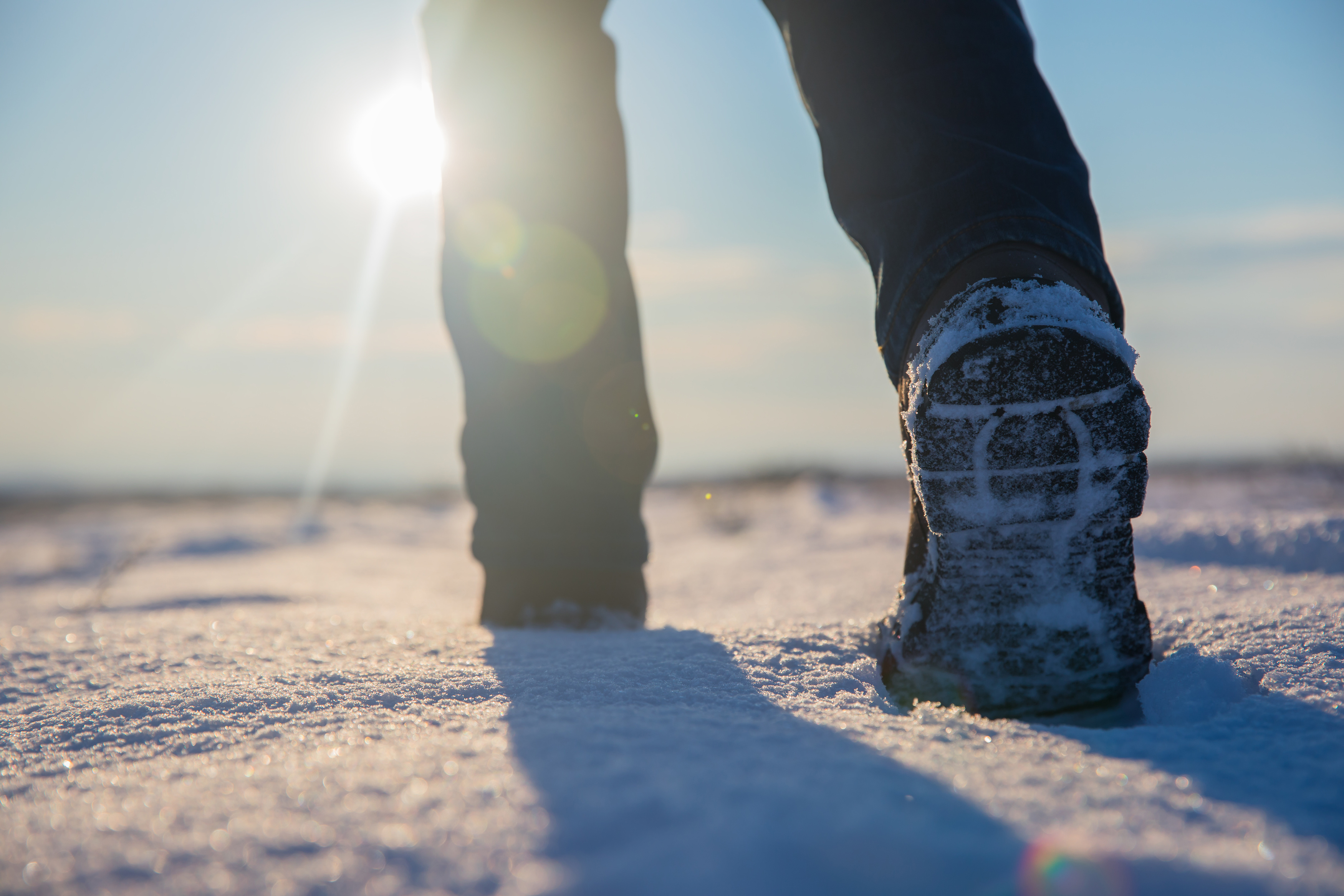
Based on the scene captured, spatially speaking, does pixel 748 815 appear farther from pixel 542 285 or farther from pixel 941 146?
pixel 542 285

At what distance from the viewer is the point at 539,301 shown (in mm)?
1420

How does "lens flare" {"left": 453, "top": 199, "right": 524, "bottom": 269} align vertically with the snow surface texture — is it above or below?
above

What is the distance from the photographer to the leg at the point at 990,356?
75 centimetres

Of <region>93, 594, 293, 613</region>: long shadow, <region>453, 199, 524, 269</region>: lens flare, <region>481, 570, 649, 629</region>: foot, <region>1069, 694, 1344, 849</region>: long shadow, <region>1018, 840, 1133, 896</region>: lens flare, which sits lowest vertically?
<region>93, 594, 293, 613</region>: long shadow

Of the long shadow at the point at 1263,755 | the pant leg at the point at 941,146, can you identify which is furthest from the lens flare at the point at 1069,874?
the pant leg at the point at 941,146

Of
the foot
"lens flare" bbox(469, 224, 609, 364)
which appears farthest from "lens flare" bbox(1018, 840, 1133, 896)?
"lens flare" bbox(469, 224, 609, 364)

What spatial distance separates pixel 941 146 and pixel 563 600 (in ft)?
3.08

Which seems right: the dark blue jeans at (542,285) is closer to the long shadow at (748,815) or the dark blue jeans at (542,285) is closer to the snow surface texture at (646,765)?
the snow surface texture at (646,765)

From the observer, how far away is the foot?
135 cm

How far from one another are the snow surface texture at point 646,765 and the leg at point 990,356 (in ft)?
0.31

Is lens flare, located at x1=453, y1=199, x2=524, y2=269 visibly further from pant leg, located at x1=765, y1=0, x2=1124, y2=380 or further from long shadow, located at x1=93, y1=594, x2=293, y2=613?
long shadow, located at x1=93, y1=594, x2=293, y2=613

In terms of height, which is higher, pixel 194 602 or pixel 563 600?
pixel 563 600

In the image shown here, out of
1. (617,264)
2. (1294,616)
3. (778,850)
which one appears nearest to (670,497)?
(617,264)

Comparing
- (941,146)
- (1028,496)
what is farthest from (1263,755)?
(941,146)
